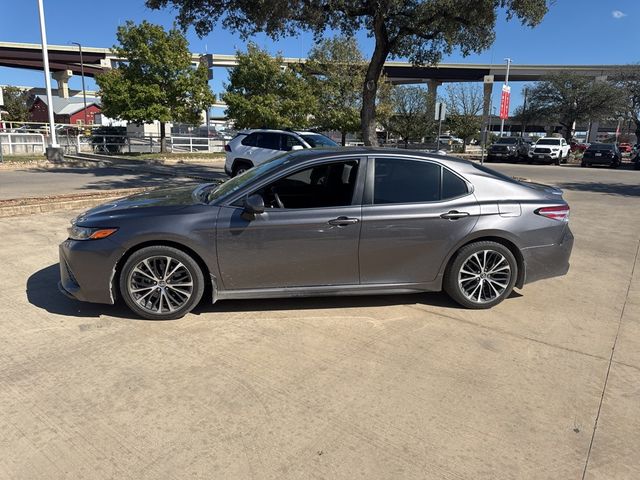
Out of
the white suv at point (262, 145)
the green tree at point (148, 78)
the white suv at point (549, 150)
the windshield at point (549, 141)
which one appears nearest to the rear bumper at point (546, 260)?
the white suv at point (262, 145)

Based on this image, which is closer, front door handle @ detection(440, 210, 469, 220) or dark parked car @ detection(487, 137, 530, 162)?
front door handle @ detection(440, 210, 469, 220)

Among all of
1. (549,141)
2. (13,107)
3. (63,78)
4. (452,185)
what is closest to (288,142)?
(452,185)

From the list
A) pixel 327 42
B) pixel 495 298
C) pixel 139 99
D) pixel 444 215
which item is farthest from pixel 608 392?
pixel 327 42

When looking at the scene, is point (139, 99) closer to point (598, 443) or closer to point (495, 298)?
point (495, 298)

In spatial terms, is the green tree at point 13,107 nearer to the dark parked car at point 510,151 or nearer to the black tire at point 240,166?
the dark parked car at point 510,151

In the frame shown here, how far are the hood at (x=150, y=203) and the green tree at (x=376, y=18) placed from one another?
952 cm

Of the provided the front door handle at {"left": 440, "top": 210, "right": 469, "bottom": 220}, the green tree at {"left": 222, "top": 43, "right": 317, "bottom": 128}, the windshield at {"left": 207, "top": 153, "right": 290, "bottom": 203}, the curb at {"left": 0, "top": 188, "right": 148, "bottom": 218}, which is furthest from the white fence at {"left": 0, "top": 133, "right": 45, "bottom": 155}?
the front door handle at {"left": 440, "top": 210, "right": 469, "bottom": 220}

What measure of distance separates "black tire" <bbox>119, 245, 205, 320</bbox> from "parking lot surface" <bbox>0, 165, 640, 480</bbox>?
4.4 inches

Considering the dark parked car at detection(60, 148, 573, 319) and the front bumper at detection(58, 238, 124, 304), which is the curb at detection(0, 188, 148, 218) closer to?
the dark parked car at detection(60, 148, 573, 319)

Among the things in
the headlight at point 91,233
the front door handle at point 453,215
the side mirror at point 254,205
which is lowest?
the headlight at point 91,233

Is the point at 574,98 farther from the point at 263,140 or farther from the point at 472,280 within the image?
the point at 472,280

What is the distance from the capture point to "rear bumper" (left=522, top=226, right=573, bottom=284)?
4.70 m

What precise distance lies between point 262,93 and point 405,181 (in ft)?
88.7

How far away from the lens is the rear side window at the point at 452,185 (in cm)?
456
